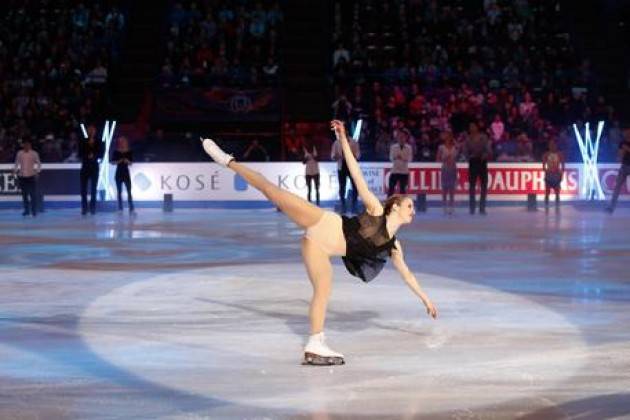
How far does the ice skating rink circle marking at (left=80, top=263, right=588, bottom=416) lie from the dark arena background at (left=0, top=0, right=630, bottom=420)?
0.11 feet

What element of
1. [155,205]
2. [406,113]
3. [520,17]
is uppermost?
[520,17]

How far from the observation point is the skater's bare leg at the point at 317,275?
7594 millimetres

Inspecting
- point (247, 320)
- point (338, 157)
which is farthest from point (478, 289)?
point (338, 157)

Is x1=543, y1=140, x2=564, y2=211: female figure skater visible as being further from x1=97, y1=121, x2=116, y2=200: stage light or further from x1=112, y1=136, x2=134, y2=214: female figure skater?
x1=97, y1=121, x2=116, y2=200: stage light

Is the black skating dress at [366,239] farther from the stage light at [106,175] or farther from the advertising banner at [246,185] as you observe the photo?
the stage light at [106,175]

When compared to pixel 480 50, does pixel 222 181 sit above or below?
below

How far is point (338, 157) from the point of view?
77.9ft

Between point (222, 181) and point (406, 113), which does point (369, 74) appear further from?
point (222, 181)

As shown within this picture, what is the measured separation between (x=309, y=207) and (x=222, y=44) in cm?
2422

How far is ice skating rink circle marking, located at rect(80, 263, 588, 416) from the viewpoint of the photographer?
686 centimetres

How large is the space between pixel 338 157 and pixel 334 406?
683 inches

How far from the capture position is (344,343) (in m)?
8.52

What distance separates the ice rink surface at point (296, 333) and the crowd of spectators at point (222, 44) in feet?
44.0

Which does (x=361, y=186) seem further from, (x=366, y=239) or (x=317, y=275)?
(x=317, y=275)
